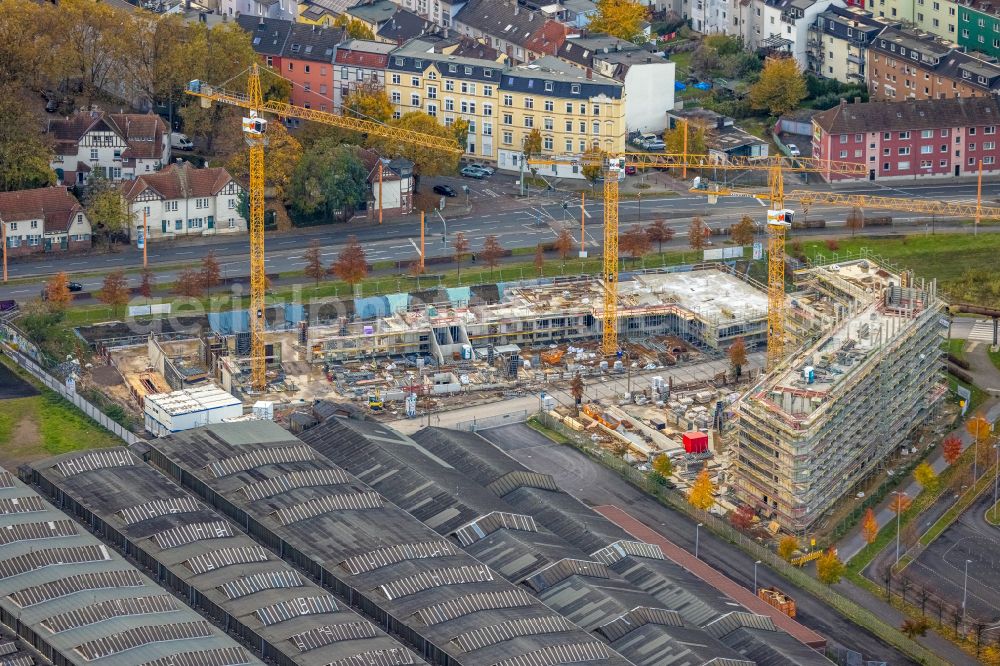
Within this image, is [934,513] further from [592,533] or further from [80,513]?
[80,513]

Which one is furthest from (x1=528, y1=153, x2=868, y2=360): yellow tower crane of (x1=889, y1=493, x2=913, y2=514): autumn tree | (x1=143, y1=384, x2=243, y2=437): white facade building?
(x1=143, y1=384, x2=243, y2=437): white facade building

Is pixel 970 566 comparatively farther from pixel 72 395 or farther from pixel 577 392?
pixel 72 395

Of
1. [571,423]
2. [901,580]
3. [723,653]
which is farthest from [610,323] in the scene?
[723,653]

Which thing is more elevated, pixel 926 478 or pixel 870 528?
pixel 926 478

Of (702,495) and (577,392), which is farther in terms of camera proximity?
(577,392)

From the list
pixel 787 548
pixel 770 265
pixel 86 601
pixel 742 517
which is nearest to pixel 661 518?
pixel 742 517

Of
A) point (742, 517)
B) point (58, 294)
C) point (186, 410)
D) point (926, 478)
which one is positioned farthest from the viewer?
point (58, 294)

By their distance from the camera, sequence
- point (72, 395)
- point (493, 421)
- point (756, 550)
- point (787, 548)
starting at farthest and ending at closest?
point (72, 395) < point (493, 421) < point (756, 550) < point (787, 548)
